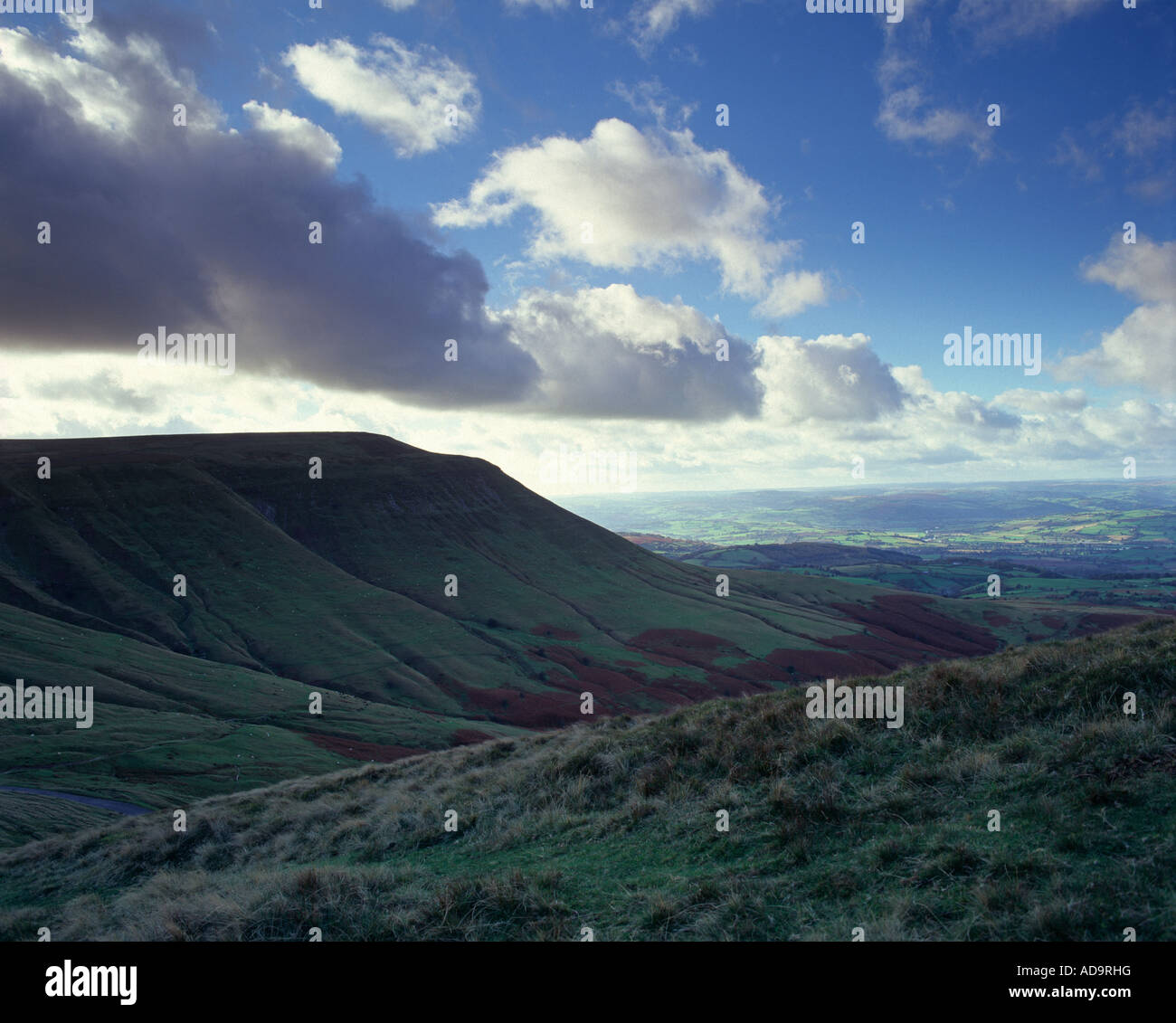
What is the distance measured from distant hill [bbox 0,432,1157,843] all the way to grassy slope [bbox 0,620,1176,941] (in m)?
20.3

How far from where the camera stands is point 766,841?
28.7ft

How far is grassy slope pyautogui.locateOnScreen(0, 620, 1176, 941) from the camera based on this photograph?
261 inches

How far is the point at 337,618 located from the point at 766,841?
85.2 metres

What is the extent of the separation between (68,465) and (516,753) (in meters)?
121

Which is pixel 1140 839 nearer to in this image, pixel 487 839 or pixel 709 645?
pixel 487 839

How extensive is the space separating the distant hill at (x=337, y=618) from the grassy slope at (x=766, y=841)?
2029 centimetres

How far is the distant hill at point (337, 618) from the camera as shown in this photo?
150 feet

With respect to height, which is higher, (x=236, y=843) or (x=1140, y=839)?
(x=1140, y=839)
